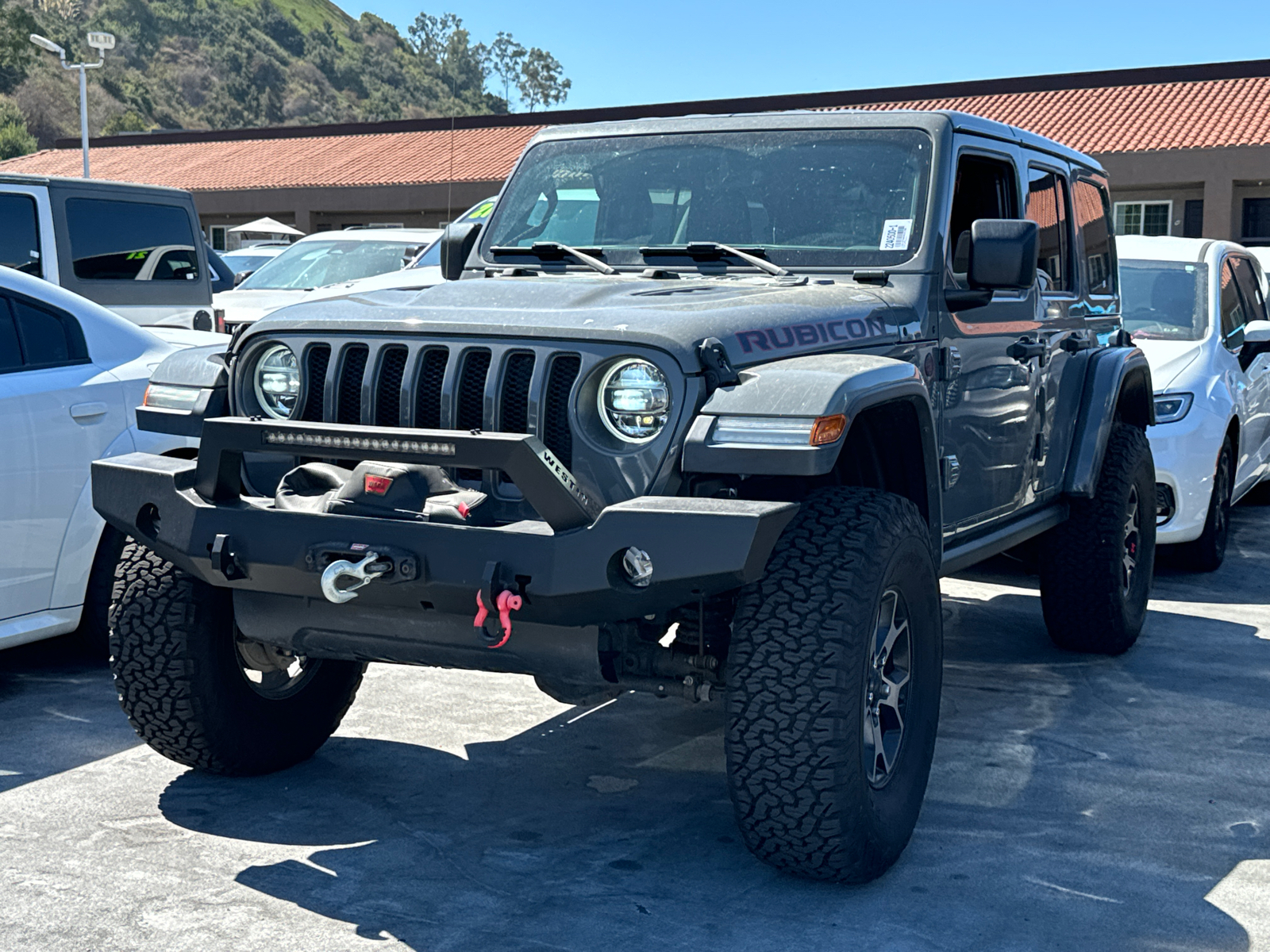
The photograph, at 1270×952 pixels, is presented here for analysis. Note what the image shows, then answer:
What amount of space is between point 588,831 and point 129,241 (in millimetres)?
6302

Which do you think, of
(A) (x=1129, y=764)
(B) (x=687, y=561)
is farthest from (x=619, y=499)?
(A) (x=1129, y=764)

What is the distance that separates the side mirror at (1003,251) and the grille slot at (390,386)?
69.5 inches

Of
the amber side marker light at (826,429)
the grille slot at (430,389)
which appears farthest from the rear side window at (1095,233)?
the grille slot at (430,389)

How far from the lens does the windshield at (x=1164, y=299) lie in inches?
331

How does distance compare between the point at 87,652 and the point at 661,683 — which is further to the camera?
the point at 87,652

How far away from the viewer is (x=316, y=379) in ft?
12.6

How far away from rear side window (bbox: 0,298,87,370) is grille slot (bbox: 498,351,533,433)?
96.3 inches

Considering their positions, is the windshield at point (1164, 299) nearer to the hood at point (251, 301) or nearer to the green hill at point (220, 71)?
the hood at point (251, 301)

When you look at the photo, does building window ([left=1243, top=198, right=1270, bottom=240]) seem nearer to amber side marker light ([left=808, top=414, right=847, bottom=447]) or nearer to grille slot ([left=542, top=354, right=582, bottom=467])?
amber side marker light ([left=808, top=414, right=847, bottom=447])

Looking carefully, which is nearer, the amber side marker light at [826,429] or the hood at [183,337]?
the amber side marker light at [826,429]

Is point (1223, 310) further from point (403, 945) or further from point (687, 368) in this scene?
point (403, 945)

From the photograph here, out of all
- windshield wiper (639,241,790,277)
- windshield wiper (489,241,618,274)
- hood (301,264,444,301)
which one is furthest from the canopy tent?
windshield wiper (639,241,790,277)

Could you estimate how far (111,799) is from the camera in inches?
168

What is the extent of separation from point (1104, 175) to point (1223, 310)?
236cm
